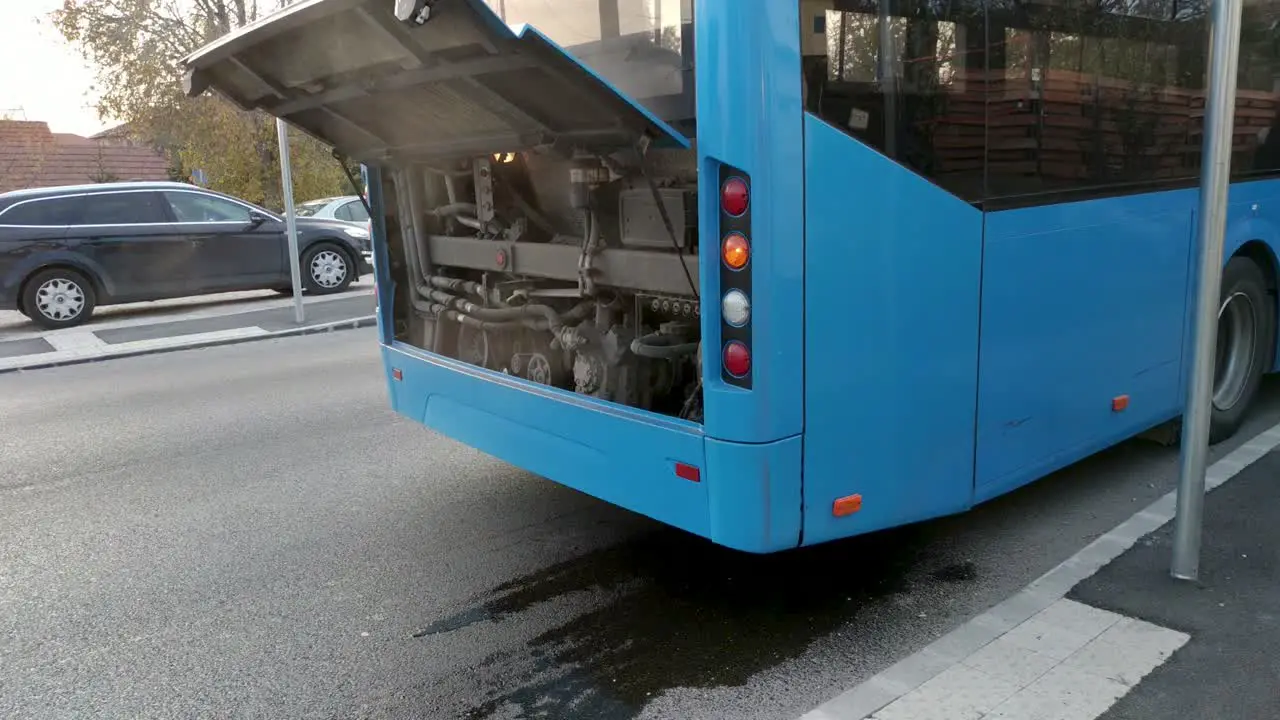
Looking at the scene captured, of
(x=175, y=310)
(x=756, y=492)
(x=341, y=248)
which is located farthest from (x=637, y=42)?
(x=341, y=248)

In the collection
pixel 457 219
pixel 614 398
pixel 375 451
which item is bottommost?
pixel 375 451

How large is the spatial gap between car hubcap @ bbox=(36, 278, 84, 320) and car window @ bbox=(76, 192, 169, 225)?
88 centimetres

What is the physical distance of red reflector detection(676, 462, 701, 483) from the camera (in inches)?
144

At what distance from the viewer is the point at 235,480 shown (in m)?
6.20

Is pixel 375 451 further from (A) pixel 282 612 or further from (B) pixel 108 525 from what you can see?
(A) pixel 282 612

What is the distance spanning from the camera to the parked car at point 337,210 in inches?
755

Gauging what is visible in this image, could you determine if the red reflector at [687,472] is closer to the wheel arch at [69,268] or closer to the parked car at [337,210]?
the wheel arch at [69,268]

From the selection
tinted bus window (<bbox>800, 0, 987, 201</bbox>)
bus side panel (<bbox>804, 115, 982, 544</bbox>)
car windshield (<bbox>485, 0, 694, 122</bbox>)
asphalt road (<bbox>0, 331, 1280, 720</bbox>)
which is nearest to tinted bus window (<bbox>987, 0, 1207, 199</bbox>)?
tinted bus window (<bbox>800, 0, 987, 201</bbox>)

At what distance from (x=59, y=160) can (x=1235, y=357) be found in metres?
33.5

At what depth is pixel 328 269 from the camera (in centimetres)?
1552

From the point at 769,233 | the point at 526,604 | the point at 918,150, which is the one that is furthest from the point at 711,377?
the point at 526,604

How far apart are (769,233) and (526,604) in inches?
78.3

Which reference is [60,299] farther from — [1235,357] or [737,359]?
[1235,357]

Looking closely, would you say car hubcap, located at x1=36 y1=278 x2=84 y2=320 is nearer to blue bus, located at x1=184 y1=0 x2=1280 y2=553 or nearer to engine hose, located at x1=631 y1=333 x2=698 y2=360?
blue bus, located at x1=184 y1=0 x2=1280 y2=553
